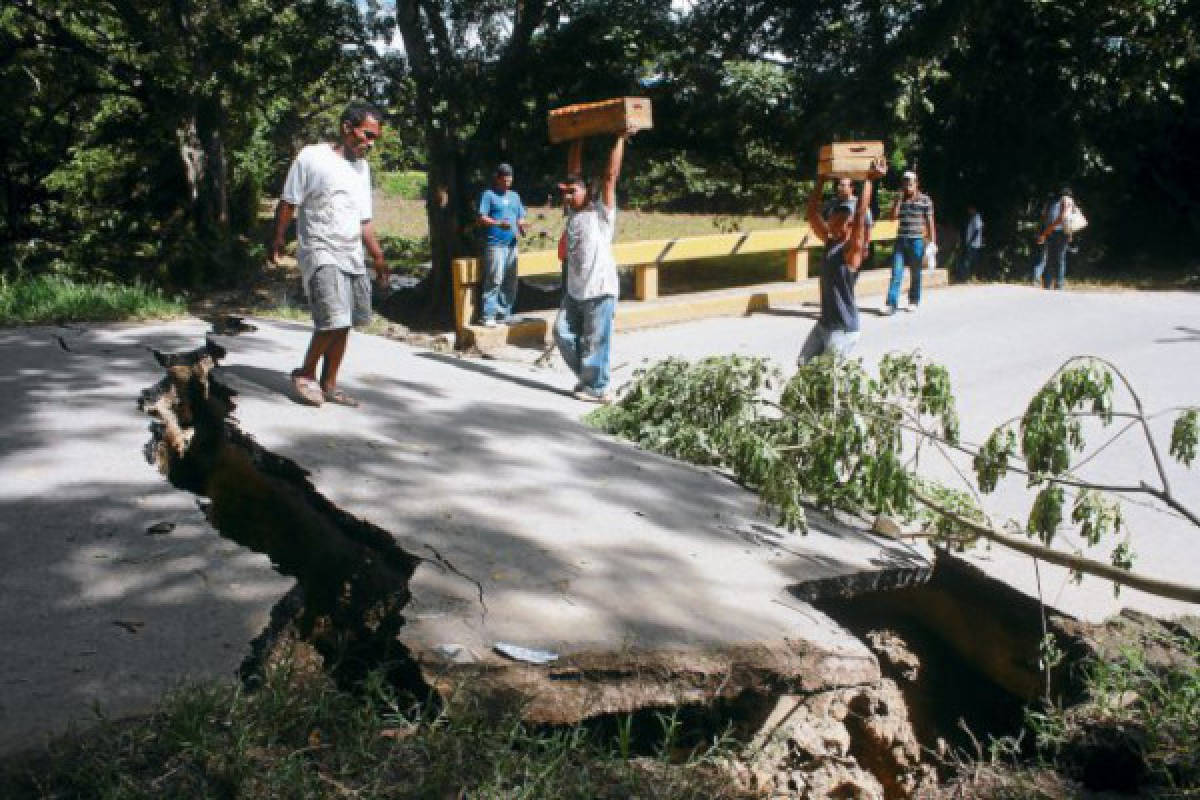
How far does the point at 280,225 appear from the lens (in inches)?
241

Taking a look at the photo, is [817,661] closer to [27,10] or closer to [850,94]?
[850,94]

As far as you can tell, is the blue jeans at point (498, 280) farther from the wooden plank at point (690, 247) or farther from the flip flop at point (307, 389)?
the flip flop at point (307, 389)

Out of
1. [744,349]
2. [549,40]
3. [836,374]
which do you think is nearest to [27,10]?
[549,40]

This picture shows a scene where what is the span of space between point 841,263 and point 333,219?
11.3 ft

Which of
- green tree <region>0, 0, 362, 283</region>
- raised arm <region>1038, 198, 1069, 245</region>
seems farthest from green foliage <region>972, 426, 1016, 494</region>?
raised arm <region>1038, 198, 1069, 245</region>

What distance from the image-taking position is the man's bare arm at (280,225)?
5.96 metres

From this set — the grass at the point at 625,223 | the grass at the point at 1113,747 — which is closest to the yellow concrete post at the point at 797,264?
the grass at the point at 625,223

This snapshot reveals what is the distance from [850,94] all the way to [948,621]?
10518 mm

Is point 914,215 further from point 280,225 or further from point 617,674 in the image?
point 617,674

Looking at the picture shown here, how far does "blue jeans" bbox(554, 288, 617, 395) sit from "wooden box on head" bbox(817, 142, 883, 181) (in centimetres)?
173

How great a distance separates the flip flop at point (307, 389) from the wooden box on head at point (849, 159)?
348 centimetres

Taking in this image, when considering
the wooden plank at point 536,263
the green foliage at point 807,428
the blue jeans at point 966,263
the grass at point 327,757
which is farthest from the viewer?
the blue jeans at point 966,263

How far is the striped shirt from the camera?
12750 mm

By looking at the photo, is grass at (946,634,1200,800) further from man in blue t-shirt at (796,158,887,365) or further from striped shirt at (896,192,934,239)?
striped shirt at (896,192,934,239)
